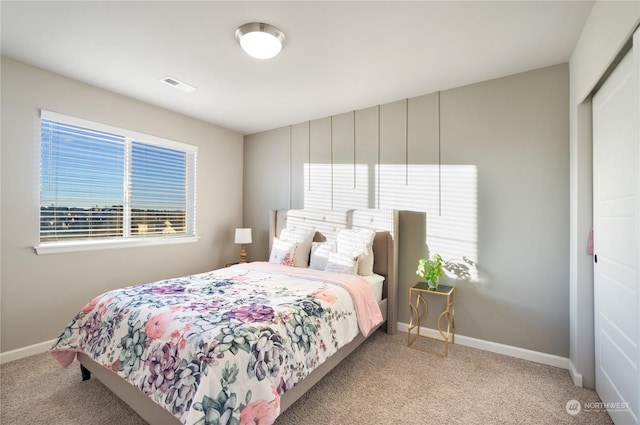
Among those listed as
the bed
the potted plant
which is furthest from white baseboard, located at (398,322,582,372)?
the bed

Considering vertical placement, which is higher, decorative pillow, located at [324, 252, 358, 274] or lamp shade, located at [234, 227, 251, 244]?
lamp shade, located at [234, 227, 251, 244]

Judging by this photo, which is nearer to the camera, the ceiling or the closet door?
the closet door

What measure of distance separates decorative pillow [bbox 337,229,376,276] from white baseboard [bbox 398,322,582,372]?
0.93 m

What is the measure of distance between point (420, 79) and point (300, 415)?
2962mm

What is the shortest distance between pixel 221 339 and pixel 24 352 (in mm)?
2461

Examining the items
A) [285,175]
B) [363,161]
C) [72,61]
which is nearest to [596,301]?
[363,161]

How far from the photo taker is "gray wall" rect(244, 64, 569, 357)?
8.23 ft

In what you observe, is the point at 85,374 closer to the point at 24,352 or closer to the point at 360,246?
the point at 24,352

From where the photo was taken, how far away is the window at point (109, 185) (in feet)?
9.13

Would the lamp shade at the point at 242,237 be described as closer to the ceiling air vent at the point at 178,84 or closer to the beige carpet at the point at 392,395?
the ceiling air vent at the point at 178,84

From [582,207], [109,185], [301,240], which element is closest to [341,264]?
[301,240]

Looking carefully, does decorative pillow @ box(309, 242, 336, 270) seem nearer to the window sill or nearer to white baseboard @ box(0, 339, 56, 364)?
the window sill

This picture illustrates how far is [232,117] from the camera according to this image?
3930 mm

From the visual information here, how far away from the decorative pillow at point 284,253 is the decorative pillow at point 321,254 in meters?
0.23
